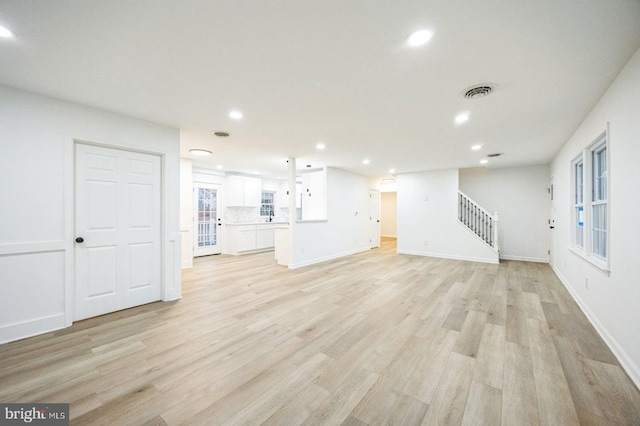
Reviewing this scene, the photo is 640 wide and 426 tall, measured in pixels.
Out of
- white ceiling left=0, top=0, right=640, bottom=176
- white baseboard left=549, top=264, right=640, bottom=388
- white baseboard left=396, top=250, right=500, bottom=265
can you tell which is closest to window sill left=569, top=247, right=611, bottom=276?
white baseboard left=549, top=264, right=640, bottom=388

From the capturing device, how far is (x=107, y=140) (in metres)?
3.12

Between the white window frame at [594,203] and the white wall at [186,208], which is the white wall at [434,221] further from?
the white wall at [186,208]

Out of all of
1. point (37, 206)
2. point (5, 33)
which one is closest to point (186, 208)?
point (37, 206)

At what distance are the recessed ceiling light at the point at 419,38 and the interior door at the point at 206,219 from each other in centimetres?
696

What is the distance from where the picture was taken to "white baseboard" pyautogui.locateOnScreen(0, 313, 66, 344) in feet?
8.16

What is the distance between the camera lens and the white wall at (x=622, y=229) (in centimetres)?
196

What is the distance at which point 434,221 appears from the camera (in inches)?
289

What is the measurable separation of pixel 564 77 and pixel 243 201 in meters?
7.55

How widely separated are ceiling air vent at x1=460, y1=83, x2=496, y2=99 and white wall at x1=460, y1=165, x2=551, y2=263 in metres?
5.57

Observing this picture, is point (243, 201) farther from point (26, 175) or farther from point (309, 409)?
point (309, 409)

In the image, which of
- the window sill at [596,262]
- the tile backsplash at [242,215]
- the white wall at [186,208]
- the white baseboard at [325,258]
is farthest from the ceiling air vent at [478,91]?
the tile backsplash at [242,215]

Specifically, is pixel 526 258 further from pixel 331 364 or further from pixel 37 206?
pixel 37 206

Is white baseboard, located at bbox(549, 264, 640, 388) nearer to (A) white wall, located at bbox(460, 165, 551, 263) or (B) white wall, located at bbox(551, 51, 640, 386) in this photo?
(B) white wall, located at bbox(551, 51, 640, 386)

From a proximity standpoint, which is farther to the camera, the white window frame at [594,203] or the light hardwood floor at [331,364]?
the white window frame at [594,203]
